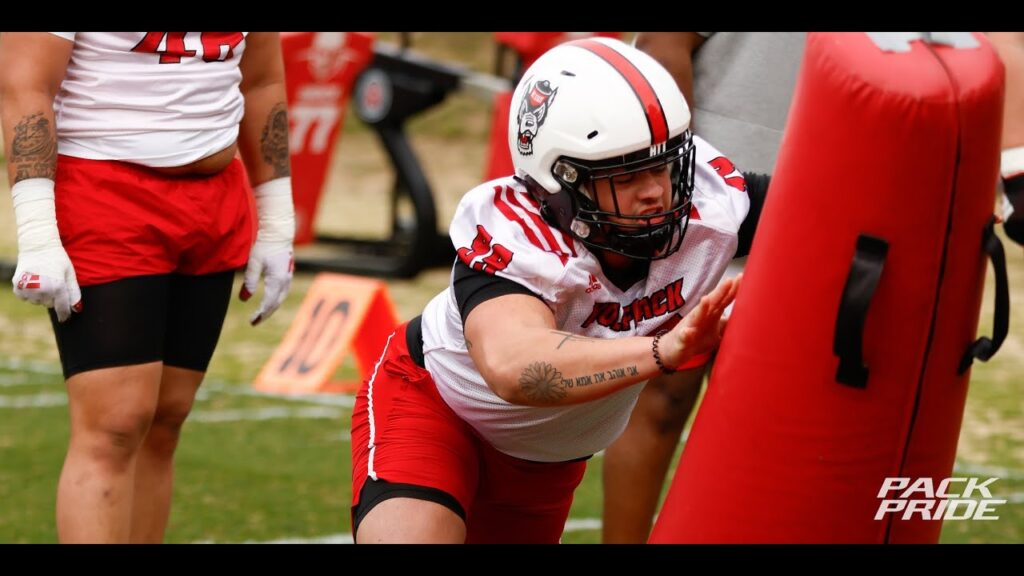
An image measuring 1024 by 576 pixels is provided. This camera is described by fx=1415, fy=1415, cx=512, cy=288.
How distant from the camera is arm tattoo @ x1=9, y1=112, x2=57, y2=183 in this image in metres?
2.96

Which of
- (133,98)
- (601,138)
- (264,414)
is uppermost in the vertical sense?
(601,138)

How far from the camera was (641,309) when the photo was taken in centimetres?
274

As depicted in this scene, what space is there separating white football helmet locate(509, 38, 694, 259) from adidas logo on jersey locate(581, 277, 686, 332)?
9 centimetres

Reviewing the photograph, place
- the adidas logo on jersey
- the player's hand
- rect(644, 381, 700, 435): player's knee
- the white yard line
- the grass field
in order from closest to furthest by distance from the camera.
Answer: the player's hand → the adidas logo on jersey → rect(644, 381, 700, 435): player's knee → the grass field → the white yard line

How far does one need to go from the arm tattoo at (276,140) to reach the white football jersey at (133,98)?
383 millimetres

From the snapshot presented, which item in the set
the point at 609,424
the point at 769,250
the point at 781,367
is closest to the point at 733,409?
the point at 781,367

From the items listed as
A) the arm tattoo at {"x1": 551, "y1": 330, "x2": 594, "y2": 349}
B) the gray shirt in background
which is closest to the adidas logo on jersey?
the arm tattoo at {"x1": 551, "y1": 330, "x2": 594, "y2": 349}

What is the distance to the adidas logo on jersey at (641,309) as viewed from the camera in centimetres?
272

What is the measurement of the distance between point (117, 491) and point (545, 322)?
1.12 m

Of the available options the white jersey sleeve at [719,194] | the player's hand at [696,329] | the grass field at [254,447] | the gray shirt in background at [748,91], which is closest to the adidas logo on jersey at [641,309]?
the white jersey sleeve at [719,194]

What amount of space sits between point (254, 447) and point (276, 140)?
1915 millimetres

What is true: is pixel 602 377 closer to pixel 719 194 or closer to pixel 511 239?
pixel 511 239

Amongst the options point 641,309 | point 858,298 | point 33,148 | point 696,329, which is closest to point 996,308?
point 858,298
